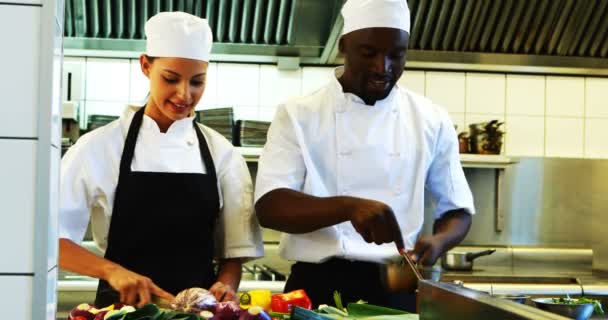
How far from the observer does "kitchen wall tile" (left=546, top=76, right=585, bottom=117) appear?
14.5 feet

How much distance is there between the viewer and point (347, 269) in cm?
222

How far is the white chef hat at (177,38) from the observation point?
2312 mm

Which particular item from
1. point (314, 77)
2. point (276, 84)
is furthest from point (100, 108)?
point (314, 77)

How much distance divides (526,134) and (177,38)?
256cm

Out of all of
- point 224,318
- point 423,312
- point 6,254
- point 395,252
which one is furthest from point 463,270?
point 6,254

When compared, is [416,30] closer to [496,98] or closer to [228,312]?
[496,98]

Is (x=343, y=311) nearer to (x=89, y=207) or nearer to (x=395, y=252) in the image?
(x=395, y=252)

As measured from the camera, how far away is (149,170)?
2.31 meters

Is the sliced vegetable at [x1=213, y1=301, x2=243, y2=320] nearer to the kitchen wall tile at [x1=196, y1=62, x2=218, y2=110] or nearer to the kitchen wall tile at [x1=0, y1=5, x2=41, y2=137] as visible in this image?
the kitchen wall tile at [x1=0, y1=5, x2=41, y2=137]

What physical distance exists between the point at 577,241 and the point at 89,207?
2907 millimetres

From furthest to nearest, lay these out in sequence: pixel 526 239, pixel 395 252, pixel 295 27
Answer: pixel 526 239 → pixel 295 27 → pixel 395 252

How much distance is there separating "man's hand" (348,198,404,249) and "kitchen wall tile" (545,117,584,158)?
103 inches

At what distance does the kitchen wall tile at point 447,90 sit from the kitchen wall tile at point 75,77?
69.0 inches

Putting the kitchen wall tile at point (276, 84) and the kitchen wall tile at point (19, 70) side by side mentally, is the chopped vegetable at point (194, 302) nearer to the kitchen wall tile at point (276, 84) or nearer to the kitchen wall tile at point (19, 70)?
the kitchen wall tile at point (19, 70)
